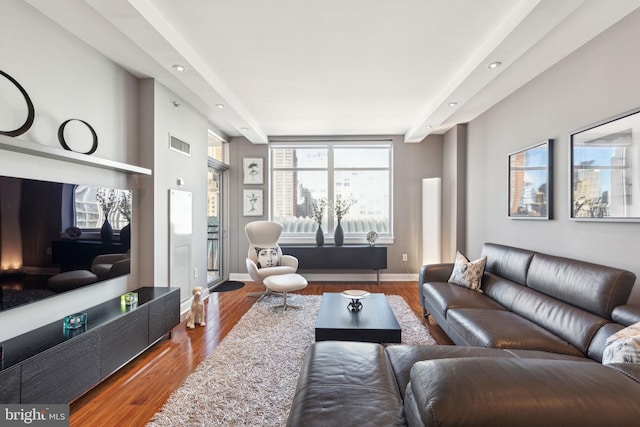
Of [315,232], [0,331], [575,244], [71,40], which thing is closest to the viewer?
[0,331]

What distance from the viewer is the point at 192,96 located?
354 cm

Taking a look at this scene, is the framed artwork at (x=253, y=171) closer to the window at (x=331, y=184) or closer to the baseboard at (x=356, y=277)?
the window at (x=331, y=184)

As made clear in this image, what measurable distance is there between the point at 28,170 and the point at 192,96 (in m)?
1.94

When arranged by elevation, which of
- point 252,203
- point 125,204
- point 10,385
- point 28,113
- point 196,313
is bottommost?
point 196,313

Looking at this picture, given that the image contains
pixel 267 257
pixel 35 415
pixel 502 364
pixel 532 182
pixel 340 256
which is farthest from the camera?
pixel 340 256

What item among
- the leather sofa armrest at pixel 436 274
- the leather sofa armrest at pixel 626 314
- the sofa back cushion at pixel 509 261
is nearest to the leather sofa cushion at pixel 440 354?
the leather sofa armrest at pixel 626 314

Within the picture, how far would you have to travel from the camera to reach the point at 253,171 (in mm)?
5492

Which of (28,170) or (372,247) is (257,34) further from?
(372,247)

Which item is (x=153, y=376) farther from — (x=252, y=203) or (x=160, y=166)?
(x=252, y=203)

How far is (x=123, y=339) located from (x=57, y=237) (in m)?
0.86

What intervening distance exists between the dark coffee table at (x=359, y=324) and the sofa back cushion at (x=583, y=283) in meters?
1.18

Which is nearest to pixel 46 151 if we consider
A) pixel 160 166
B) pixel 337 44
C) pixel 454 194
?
pixel 160 166

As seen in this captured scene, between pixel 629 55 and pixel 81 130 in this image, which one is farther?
pixel 81 130

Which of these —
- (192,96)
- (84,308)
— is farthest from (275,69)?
(84,308)
